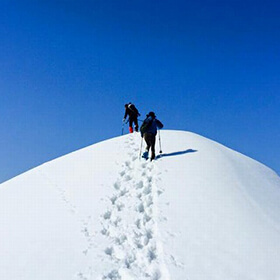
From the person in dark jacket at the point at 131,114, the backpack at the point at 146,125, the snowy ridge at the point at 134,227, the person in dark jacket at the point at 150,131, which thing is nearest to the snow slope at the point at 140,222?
the snowy ridge at the point at 134,227

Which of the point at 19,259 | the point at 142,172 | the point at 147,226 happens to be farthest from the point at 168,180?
the point at 19,259

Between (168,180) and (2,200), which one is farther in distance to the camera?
(168,180)

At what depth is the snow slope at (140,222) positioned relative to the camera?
17.0 ft

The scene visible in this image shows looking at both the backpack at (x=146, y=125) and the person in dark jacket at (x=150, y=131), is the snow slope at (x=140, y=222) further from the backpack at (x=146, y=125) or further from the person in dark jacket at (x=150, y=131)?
the backpack at (x=146, y=125)

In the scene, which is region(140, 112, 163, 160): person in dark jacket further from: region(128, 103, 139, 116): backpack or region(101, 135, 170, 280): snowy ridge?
region(128, 103, 139, 116): backpack

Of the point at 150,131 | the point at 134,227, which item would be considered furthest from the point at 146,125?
the point at 134,227

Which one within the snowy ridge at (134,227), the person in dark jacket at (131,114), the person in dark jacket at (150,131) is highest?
the person in dark jacket at (131,114)

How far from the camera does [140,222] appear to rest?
261 inches

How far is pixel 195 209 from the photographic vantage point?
723 cm

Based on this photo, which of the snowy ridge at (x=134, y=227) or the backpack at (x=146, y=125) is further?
the backpack at (x=146, y=125)

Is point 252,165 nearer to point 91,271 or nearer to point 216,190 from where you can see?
point 216,190

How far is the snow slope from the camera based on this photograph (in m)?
5.19

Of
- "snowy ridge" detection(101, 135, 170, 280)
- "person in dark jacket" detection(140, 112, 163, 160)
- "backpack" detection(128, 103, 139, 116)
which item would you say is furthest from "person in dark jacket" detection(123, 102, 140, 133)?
"snowy ridge" detection(101, 135, 170, 280)

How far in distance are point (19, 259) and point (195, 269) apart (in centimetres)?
323
